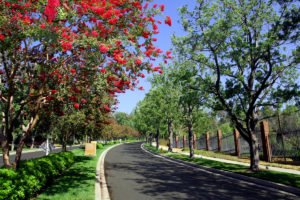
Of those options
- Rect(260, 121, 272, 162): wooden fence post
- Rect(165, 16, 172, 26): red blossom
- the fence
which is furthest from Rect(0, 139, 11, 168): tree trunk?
Rect(260, 121, 272, 162): wooden fence post

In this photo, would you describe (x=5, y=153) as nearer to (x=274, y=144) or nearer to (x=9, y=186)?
(x=9, y=186)

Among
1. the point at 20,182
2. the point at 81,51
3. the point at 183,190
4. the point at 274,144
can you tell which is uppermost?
the point at 81,51

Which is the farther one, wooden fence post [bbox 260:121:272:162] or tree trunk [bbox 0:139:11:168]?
wooden fence post [bbox 260:121:272:162]

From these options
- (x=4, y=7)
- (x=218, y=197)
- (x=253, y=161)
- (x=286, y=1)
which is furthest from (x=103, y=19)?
(x=253, y=161)

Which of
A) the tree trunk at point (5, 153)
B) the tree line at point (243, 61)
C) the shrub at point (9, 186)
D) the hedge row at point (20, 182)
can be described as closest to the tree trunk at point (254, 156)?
the tree line at point (243, 61)

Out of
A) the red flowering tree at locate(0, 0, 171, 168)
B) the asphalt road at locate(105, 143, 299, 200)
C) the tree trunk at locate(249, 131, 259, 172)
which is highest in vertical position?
the red flowering tree at locate(0, 0, 171, 168)

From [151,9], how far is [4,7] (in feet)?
14.2

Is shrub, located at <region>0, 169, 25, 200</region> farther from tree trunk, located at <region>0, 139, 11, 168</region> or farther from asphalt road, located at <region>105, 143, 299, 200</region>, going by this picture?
asphalt road, located at <region>105, 143, 299, 200</region>

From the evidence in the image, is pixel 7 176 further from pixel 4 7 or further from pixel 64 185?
pixel 4 7

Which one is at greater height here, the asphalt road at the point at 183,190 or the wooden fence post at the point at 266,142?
the wooden fence post at the point at 266,142

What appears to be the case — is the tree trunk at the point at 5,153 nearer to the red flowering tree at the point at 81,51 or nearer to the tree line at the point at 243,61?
the red flowering tree at the point at 81,51

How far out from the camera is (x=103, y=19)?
7035mm

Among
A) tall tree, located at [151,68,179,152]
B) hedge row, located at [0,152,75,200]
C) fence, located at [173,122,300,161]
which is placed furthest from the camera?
tall tree, located at [151,68,179,152]

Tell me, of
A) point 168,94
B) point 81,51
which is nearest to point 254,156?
point 81,51
